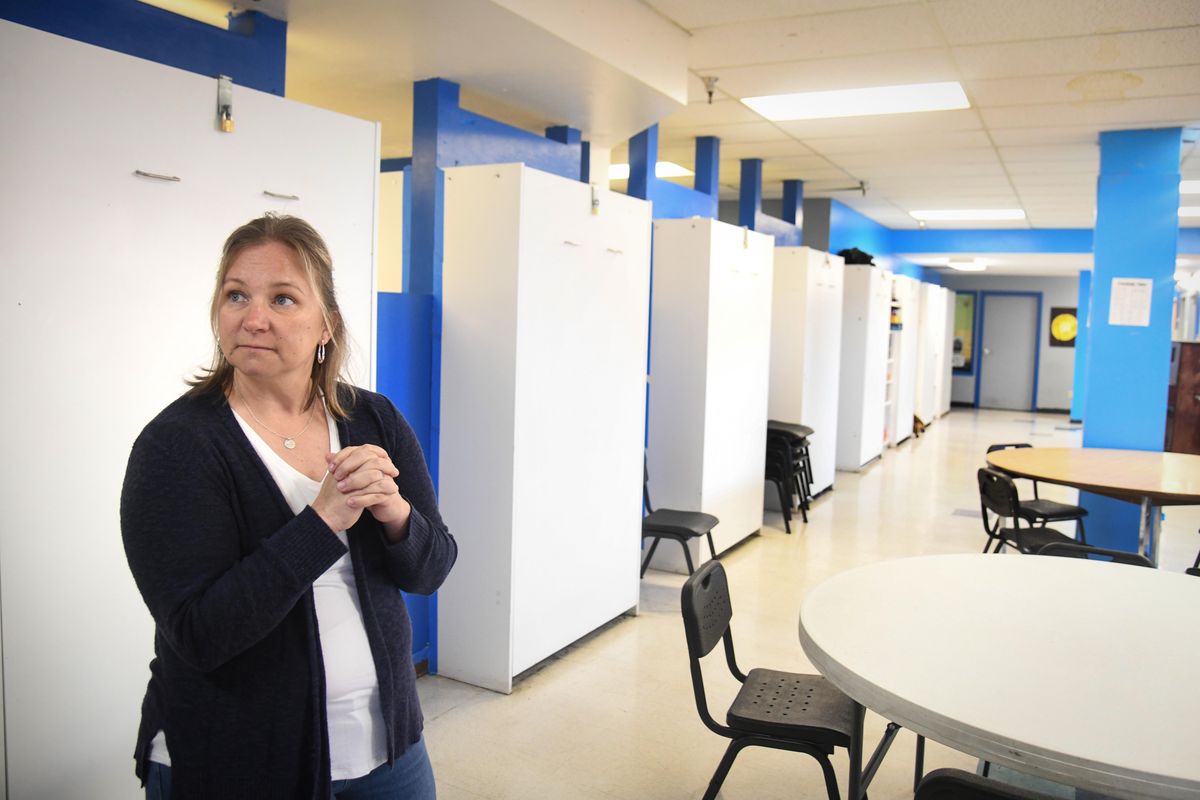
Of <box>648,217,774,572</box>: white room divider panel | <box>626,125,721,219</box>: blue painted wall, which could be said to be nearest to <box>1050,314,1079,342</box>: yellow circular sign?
<box>626,125,721,219</box>: blue painted wall

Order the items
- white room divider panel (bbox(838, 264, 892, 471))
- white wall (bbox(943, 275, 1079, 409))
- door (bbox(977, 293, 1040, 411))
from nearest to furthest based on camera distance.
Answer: white room divider panel (bbox(838, 264, 892, 471)) → white wall (bbox(943, 275, 1079, 409)) → door (bbox(977, 293, 1040, 411))

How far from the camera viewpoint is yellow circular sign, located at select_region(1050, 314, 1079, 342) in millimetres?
18359

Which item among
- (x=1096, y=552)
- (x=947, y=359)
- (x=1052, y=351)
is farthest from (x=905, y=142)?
(x=1052, y=351)

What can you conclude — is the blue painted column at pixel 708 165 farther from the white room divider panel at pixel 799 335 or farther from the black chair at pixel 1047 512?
the black chair at pixel 1047 512

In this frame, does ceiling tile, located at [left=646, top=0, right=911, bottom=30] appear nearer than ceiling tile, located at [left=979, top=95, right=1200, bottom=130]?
Yes

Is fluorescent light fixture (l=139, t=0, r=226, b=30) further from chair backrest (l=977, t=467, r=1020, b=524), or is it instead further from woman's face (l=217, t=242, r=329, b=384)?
chair backrest (l=977, t=467, r=1020, b=524)

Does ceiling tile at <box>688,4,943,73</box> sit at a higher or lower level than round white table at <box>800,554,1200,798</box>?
higher

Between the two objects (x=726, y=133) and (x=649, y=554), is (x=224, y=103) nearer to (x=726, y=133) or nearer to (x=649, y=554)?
(x=649, y=554)

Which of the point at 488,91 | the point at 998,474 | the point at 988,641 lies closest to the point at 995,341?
the point at 998,474

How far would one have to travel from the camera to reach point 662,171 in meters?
8.95

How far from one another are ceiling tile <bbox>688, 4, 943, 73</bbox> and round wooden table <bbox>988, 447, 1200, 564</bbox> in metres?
2.44

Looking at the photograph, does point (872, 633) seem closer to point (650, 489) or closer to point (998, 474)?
point (998, 474)

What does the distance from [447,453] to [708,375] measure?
2.23 m

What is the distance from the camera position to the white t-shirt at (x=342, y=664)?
57.1 inches
